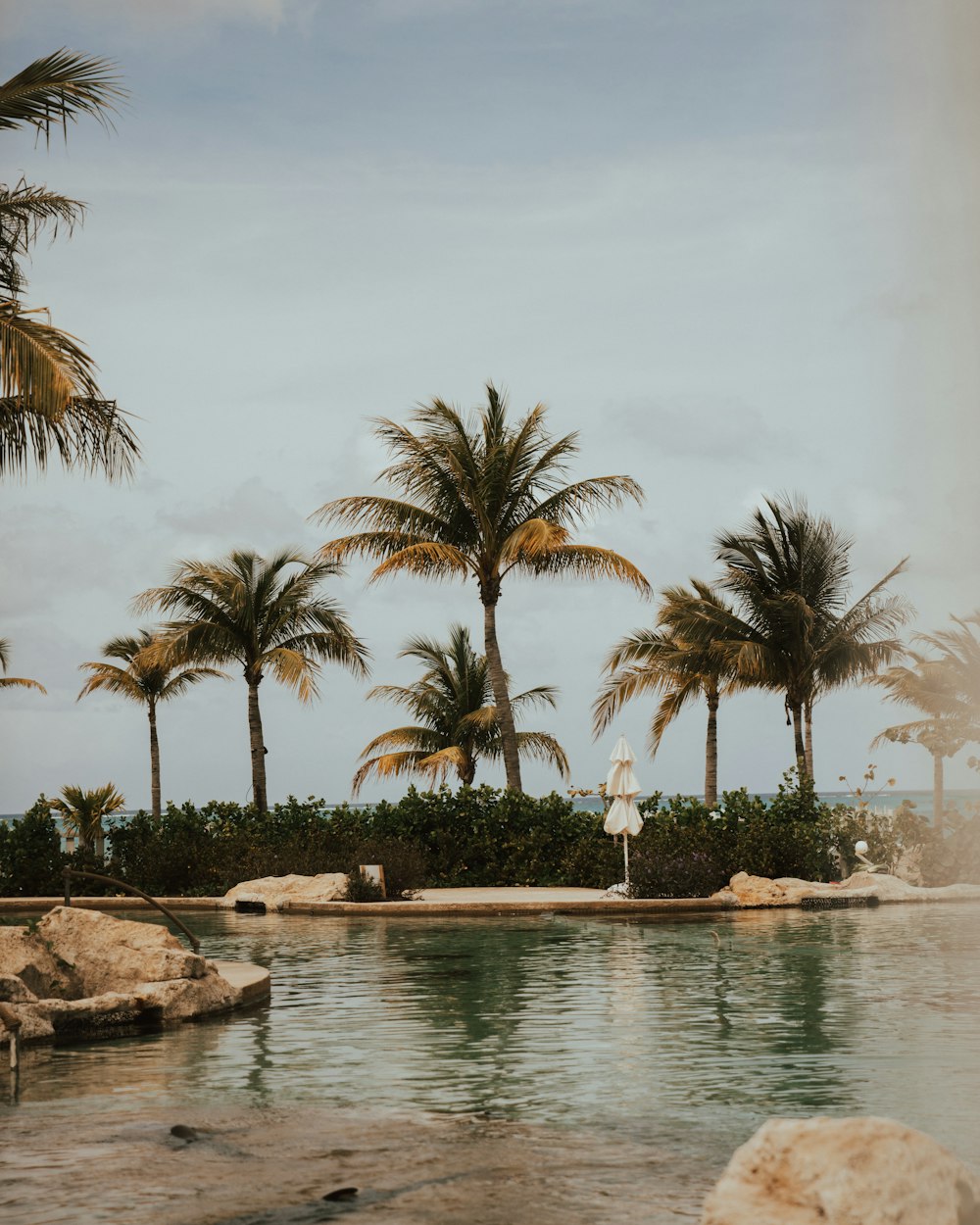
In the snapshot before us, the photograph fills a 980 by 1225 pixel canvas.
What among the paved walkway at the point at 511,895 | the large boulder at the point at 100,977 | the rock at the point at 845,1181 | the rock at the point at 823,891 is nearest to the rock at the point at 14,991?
the large boulder at the point at 100,977

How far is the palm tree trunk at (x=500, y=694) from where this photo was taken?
26.6 metres

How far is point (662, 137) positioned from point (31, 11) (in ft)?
15.2

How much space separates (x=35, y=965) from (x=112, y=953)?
0.66m

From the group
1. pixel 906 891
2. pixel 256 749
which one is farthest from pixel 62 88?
pixel 256 749

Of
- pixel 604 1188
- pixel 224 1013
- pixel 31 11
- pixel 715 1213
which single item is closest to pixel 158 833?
pixel 224 1013

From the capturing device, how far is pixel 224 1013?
1134cm

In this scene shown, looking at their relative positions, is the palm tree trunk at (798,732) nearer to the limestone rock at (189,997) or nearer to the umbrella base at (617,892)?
the umbrella base at (617,892)

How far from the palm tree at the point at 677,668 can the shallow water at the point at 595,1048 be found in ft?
44.0

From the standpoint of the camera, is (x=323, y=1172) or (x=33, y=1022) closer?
(x=323, y=1172)

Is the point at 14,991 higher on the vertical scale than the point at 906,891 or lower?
higher

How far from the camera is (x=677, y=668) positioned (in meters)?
31.3

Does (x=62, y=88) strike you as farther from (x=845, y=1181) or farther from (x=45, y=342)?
(x=845, y=1181)

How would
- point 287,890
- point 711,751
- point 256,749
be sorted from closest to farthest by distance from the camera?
point 287,890 < point 256,749 < point 711,751

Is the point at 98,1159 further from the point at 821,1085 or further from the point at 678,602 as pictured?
the point at 678,602
